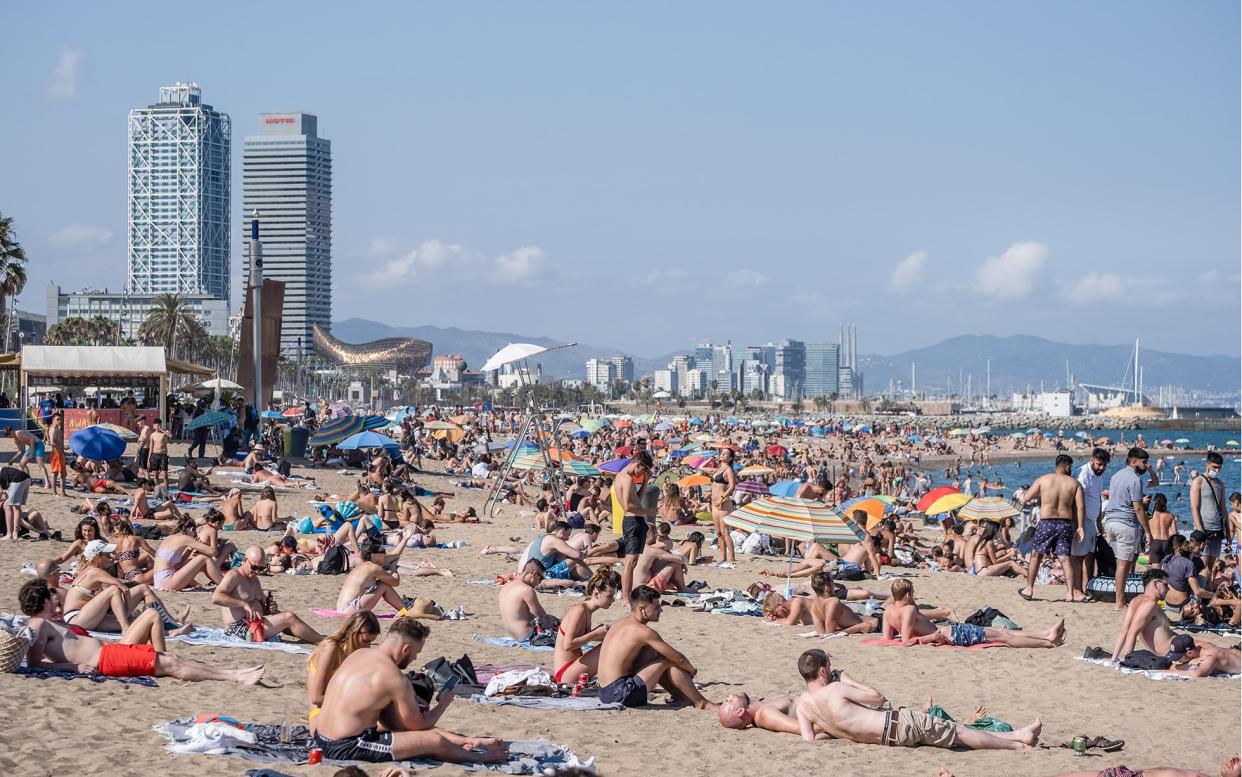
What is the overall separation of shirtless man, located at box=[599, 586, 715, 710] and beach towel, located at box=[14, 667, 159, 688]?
8.33 feet

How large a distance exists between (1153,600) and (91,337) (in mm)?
65635

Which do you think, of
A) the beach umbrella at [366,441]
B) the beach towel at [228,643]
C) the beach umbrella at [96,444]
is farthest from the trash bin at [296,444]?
the beach towel at [228,643]

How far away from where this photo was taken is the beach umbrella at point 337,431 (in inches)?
965

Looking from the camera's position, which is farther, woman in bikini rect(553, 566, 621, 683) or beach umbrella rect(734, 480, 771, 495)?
beach umbrella rect(734, 480, 771, 495)

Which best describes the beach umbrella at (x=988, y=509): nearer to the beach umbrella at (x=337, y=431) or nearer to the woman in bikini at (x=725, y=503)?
the woman in bikini at (x=725, y=503)

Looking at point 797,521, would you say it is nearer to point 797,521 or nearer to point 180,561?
point 797,521

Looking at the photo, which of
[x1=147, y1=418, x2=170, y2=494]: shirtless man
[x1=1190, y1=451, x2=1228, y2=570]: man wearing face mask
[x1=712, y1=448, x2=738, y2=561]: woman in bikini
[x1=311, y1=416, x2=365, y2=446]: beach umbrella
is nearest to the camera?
[x1=1190, y1=451, x2=1228, y2=570]: man wearing face mask

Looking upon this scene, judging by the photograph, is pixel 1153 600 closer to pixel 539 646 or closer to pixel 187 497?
pixel 539 646

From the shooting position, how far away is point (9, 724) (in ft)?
19.3

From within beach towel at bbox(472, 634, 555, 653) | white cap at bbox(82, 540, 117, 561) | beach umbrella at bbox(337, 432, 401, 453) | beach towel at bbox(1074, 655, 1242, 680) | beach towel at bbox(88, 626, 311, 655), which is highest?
beach umbrella at bbox(337, 432, 401, 453)

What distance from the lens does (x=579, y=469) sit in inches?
872

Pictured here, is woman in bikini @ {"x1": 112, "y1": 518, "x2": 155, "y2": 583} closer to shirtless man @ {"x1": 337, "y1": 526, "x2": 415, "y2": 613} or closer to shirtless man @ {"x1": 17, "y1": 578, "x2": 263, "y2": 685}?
shirtless man @ {"x1": 337, "y1": 526, "x2": 415, "y2": 613}

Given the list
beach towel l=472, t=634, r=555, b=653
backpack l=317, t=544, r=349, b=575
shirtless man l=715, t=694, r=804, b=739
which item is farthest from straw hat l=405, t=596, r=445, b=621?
shirtless man l=715, t=694, r=804, b=739

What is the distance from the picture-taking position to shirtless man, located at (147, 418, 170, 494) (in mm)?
17891
